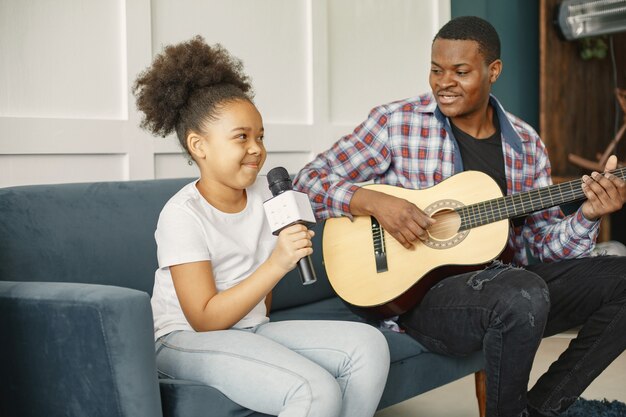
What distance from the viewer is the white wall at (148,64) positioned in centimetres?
220

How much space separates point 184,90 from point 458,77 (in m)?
0.83

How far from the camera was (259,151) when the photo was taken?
72.1 inches

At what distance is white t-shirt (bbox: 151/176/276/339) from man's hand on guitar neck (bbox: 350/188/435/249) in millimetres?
389

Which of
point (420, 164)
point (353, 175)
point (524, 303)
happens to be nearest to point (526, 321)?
point (524, 303)

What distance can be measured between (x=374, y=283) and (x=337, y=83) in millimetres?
1403

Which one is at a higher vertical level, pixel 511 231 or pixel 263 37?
pixel 263 37

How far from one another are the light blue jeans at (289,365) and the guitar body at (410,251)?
356 millimetres

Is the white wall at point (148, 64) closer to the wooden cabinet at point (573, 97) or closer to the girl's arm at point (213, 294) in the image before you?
the girl's arm at point (213, 294)

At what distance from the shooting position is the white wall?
2195mm

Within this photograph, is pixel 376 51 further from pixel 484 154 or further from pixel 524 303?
pixel 524 303

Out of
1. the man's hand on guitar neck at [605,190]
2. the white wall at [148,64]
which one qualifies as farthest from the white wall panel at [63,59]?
the man's hand on guitar neck at [605,190]

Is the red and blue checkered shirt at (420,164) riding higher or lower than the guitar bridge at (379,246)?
higher

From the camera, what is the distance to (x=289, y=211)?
158 centimetres

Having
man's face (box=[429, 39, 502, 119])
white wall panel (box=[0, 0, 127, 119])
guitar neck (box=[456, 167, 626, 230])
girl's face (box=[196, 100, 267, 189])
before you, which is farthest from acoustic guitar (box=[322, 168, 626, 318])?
white wall panel (box=[0, 0, 127, 119])
